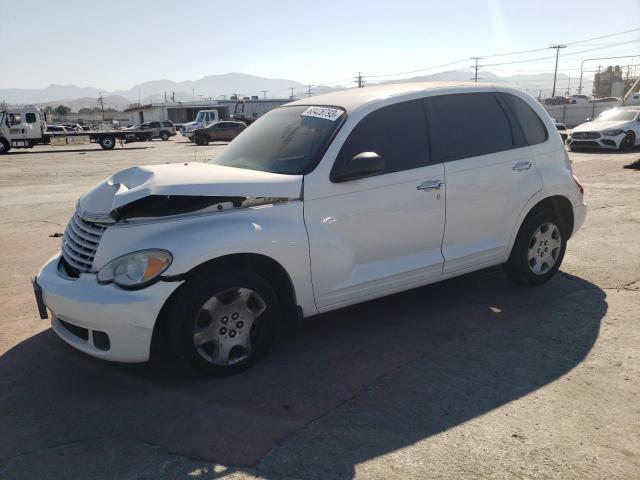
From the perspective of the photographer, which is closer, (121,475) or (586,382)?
(121,475)

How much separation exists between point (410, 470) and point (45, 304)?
2.57 meters

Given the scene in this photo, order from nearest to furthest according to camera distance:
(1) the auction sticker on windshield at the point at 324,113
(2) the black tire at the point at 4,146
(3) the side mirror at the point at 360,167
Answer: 1. (3) the side mirror at the point at 360,167
2. (1) the auction sticker on windshield at the point at 324,113
3. (2) the black tire at the point at 4,146

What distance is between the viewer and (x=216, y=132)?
3619 cm

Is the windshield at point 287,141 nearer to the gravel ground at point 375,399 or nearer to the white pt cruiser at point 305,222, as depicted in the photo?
the white pt cruiser at point 305,222

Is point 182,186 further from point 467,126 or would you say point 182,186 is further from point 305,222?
point 467,126

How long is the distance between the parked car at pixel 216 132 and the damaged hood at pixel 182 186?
3254 centimetres

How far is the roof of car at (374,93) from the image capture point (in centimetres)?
410

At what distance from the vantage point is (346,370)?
359cm

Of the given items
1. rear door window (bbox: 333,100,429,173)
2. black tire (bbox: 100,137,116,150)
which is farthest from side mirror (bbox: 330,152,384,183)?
black tire (bbox: 100,137,116,150)

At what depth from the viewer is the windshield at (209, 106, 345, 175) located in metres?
3.83

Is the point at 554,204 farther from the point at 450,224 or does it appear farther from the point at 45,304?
the point at 45,304

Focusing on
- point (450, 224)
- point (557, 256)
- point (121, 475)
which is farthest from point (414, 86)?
point (121, 475)

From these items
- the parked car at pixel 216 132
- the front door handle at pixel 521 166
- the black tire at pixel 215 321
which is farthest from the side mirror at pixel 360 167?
the parked car at pixel 216 132

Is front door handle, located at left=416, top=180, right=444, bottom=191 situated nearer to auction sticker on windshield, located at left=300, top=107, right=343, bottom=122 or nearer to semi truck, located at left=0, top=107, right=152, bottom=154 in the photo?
auction sticker on windshield, located at left=300, top=107, right=343, bottom=122
